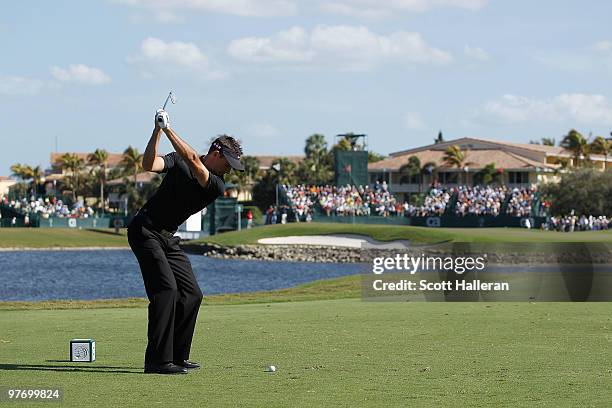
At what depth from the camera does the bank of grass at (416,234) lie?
69750 millimetres

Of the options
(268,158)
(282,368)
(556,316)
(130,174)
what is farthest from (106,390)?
(268,158)

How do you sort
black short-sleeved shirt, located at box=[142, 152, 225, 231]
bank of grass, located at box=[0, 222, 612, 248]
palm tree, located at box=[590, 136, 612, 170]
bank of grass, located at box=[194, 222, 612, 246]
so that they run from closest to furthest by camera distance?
black short-sleeved shirt, located at box=[142, 152, 225, 231], bank of grass, located at box=[194, 222, 612, 246], bank of grass, located at box=[0, 222, 612, 248], palm tree, located at box=[590, 136, 612, 170]

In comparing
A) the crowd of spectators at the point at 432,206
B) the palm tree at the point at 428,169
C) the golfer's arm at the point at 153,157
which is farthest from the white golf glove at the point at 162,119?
the palm tree at the point at 428,169

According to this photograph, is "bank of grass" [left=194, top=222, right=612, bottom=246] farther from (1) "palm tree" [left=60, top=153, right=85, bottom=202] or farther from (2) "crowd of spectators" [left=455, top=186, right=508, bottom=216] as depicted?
(1) "palm tree" [left=60, top=153, right=85, bottom=202]

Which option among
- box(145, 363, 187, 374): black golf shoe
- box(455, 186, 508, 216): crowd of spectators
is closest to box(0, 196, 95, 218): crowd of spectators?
box(455, 186, 508, 216): crowd of spectators

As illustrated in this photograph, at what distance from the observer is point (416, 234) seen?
259 ft

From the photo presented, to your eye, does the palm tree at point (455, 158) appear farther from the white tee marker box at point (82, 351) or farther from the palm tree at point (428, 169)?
the white tee marker box at point (82, 351)

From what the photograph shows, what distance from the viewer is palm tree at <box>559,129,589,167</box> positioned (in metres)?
136

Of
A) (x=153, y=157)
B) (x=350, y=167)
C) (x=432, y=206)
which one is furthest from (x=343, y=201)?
(x=153, y=157)

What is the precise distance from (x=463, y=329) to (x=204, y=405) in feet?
24.7

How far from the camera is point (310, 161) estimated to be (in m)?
144

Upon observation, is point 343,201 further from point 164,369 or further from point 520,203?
point 164,369

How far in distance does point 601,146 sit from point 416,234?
71.3 meters

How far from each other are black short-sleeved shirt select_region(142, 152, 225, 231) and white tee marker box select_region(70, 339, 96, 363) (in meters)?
1.62
